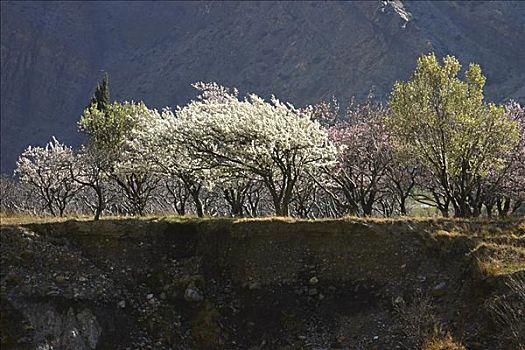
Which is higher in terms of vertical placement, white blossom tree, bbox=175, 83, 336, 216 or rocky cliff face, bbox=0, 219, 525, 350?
white blossom tree, bbox=175, 83, 336, 216

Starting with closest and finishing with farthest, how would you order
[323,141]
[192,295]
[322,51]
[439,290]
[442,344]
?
[442,344] < [439,290] < [192,295] < [323,141] < [322,51]

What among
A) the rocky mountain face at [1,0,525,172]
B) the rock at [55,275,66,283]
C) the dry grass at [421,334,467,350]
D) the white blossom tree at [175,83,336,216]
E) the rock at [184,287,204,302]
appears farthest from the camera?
the rocky mountain face at [1,0,525,172]

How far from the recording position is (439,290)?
57.9 feet

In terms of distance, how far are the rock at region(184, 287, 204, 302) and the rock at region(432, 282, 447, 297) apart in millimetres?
7835

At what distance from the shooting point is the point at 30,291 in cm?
1875

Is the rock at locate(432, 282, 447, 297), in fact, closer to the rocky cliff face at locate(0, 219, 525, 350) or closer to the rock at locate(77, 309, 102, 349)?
the rocky cliff face at locate(0, 219, 525, 350)

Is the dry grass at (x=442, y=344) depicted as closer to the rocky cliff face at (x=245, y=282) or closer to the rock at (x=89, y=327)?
the rocky cliff face at (x=245, y=282)

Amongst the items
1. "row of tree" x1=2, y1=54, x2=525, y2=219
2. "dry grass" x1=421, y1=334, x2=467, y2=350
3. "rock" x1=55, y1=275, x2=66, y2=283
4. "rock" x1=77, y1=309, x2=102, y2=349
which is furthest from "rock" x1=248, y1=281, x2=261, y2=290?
"row of tree" x1=2, y1=54, x2=525, y2=219

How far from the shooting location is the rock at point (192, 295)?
1964 centimetres

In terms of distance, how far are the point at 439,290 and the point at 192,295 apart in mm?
8305

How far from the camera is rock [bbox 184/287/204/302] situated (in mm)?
19641

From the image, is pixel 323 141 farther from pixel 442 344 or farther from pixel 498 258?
pixel 442 344

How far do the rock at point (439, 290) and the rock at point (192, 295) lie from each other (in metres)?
7.84

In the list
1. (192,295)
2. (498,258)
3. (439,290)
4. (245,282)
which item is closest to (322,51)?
(245,282)
